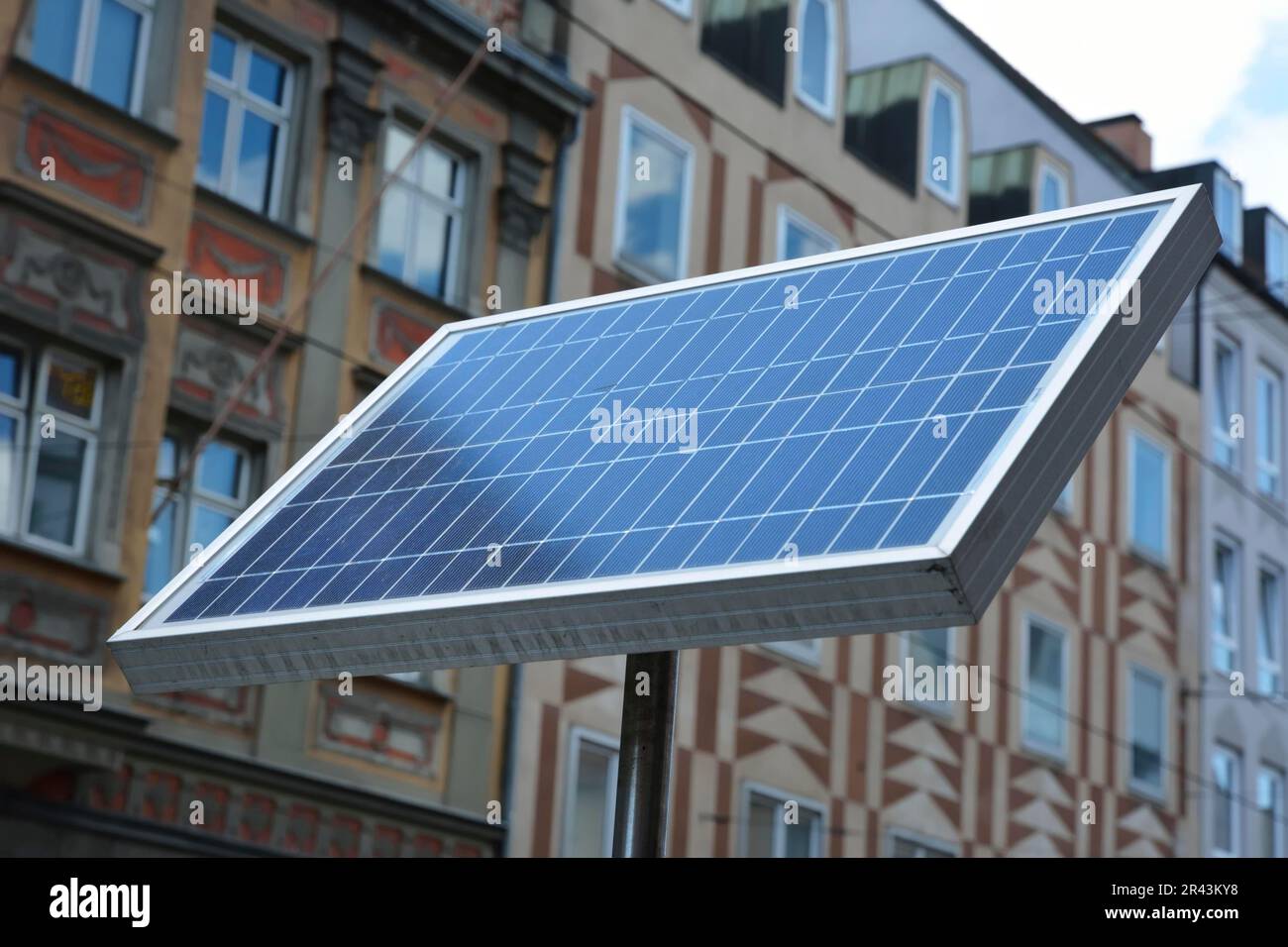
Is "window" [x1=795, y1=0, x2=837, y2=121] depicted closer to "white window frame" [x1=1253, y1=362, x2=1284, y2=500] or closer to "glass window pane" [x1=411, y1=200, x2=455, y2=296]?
"glass window pane" [x1=411, y1=200, x2=455, y2=296]

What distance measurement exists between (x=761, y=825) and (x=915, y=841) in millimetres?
3509

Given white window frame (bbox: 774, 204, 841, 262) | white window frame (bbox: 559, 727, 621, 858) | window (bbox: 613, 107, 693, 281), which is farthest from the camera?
white window frame (bbox: 774, 204, 841, 262)

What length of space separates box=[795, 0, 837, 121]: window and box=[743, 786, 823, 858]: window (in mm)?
9263

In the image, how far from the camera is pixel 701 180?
2633cm

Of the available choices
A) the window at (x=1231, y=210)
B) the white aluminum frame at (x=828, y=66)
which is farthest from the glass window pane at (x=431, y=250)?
the window at (x=1231, y=210)

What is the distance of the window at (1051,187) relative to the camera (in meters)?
33.7

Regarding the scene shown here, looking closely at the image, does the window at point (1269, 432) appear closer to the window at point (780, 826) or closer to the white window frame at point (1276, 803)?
the white window frame at point (1276, 803)

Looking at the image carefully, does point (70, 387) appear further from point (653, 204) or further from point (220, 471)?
point (653, 204)

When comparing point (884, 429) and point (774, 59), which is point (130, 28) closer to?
point (774, 59)

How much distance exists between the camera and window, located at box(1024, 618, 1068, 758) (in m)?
31.4

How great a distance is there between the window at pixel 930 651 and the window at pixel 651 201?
6.32m

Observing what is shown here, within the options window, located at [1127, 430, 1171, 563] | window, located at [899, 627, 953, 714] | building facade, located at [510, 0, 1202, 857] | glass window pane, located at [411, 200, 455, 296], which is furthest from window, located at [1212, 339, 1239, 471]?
glass window pane, located at [411, 200, 455, 296]

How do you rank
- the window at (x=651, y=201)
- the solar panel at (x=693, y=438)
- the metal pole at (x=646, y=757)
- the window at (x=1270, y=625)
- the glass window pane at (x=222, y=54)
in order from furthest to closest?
the window at (x=1270, y=625)
the window at (x=651, y=201)
the glass window pane at (x=222, y=54)
the metal pole at (x=646, y=757)
the solar panel at (x=693, y=438)
